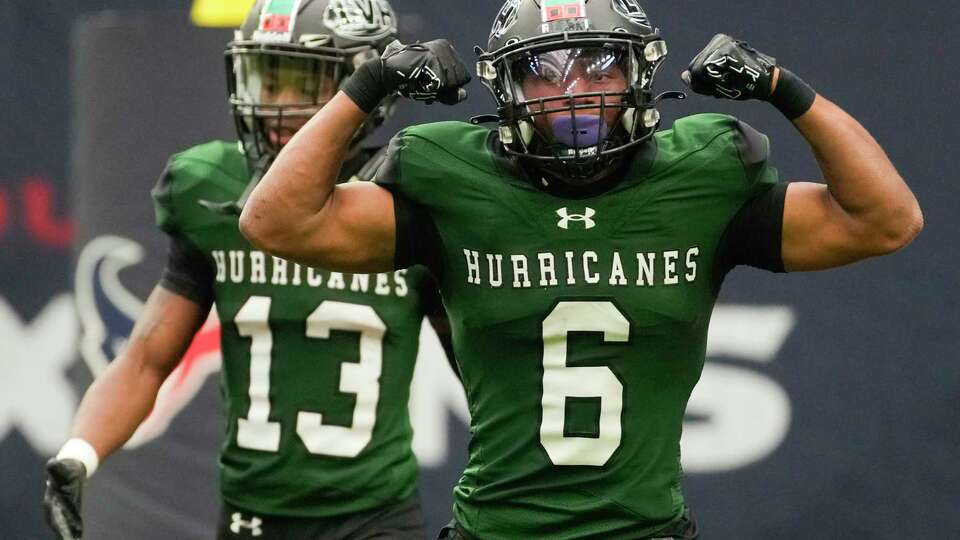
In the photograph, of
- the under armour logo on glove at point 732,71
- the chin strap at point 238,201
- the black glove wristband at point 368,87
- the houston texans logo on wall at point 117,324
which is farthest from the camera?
the houston texans logo on wall at point 117,324

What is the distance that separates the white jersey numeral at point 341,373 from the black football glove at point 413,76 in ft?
2.21

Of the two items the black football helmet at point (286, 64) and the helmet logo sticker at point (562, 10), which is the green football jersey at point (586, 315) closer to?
the helmet logo sticker at point (562, 10)

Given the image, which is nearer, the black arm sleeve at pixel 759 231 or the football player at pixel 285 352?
the black arm sleeve at pixel 759 231

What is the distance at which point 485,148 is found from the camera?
248 cm

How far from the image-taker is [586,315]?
7.84ft

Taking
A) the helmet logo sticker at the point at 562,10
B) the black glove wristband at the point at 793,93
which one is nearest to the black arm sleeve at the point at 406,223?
the helmet logo sticker at the point at 562,10

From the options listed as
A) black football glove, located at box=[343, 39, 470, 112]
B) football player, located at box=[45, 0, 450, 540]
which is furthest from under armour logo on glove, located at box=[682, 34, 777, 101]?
football player, located at box=[45, 0, 450, 540]

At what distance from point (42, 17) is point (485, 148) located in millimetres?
2606

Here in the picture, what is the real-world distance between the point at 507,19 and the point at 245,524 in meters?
1.10

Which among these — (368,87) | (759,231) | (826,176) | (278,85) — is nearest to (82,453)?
(278,85)

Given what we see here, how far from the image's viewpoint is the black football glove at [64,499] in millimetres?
2869

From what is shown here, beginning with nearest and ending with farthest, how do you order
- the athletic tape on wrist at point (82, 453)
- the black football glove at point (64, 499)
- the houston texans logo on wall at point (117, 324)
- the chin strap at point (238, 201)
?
1. the black football glove at point (64, 499)
2. the athletic tape on wrist at point (82, 453)
3. the chin strap at point (238, 201)
4. the houston texans logo on wall at point (117, 324)

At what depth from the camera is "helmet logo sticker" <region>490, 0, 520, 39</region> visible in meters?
2.47

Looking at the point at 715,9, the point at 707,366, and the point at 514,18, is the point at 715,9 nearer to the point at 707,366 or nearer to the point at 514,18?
the point at 707,366
